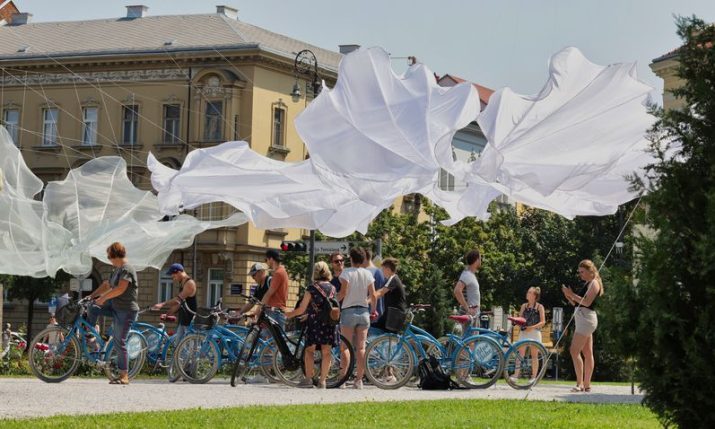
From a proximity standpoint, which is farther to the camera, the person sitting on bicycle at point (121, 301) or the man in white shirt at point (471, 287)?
the man in white shirt at point (471, 287)

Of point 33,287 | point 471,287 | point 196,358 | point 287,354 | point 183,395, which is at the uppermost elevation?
point 33,287

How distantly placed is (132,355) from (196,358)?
36.1 inches

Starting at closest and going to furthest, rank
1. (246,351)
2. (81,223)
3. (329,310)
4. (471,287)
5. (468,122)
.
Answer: (468,122)
(329,310)
(246,351)
(471,287)
(81,223)

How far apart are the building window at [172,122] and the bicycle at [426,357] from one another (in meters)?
49.2

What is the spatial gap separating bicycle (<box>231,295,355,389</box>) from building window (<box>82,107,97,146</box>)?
5187cm

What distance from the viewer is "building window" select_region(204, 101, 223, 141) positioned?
67062mm

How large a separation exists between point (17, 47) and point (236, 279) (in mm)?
17179

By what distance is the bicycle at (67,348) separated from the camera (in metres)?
18.8

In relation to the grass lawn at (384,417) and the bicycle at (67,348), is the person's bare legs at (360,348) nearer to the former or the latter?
the bicycle at (67,348)

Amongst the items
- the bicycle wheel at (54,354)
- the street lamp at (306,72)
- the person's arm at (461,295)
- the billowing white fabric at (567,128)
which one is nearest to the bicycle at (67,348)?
the bicycle wheel at (54,354)

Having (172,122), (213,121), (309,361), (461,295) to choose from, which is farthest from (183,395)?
(172,122)

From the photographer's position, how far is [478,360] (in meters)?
19.5

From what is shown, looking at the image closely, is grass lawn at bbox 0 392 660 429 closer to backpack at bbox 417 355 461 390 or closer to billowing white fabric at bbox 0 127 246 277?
backpack at bbox 417 355 461 390

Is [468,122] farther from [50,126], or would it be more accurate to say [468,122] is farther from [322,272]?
[50,126]
